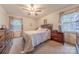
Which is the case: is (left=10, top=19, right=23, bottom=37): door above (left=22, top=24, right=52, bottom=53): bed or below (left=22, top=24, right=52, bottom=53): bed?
above

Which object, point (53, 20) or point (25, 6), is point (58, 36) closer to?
point (53, 20)

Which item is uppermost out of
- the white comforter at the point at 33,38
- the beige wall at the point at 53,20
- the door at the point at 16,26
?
the beige wall at the point at 53,20

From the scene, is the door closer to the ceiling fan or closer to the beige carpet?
the ceiling fan

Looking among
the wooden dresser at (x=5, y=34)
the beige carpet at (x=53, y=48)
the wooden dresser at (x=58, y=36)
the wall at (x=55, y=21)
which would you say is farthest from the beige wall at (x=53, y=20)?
the wooden dresser at (x=5, y=34)

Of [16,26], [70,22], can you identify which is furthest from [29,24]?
[70,22]

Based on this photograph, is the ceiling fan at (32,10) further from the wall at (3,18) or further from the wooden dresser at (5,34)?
the wooden dresser at (5,34)

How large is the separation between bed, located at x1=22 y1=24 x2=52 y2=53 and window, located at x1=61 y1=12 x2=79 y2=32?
0.28 metres

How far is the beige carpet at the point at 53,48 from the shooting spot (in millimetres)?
1474

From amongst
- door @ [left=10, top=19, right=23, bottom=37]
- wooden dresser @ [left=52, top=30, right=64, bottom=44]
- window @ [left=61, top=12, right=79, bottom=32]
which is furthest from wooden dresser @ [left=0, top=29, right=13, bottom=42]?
window @ [left=61, top=12, right=79, bottom=32]

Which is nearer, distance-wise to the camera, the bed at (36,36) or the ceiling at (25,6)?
the ceiling at (25,6)

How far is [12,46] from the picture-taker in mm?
1532

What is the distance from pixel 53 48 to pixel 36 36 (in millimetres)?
402

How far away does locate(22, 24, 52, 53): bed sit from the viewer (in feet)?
5.07
